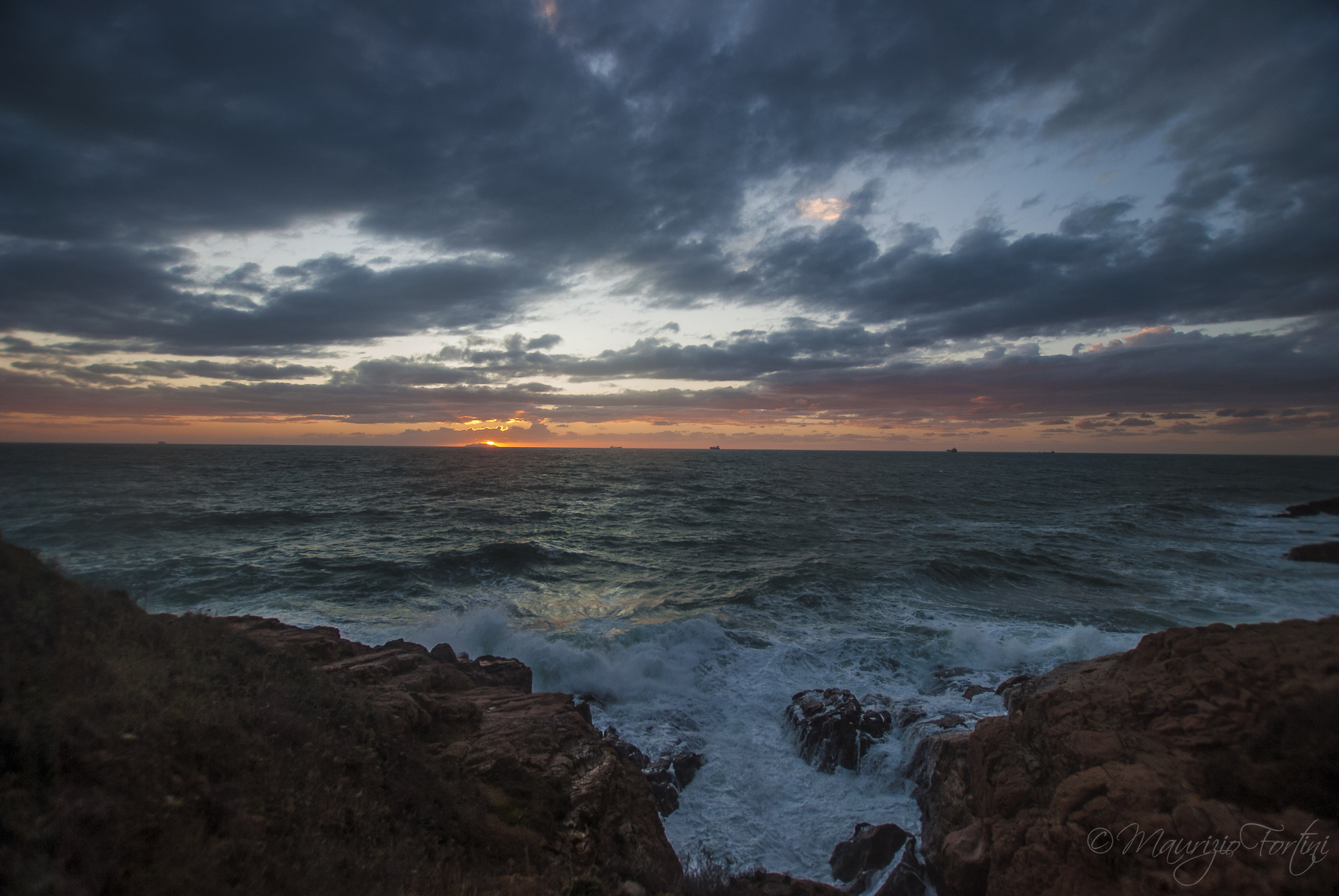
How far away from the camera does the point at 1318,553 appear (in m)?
25.6

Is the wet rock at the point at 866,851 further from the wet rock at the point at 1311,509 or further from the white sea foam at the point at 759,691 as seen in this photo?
the wet rock at the point at 1311,509

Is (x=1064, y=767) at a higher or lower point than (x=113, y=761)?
lower

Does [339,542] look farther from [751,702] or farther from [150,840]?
[150,840]

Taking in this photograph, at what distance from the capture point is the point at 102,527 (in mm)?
29016

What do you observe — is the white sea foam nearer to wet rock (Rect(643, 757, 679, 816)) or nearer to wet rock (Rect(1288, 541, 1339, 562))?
wet rock (Rect(643, 757, 679, 816))

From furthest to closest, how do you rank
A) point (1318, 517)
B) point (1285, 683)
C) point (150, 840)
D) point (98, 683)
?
point (1318, 517) < point (1285, 683) < point (98, 683) < point (150, 840)

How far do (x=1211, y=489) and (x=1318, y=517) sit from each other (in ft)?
90.1

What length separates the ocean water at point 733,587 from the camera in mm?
11125

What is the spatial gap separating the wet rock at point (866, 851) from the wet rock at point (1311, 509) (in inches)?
2019

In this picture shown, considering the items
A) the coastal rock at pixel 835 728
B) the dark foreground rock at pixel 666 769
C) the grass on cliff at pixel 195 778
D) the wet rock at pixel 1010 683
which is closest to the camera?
the grass on cliff at pixel 195 778

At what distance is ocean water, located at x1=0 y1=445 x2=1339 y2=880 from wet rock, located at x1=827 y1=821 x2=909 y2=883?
370 millimetres

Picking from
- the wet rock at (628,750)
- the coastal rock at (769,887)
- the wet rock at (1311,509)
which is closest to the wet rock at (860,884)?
the coastal rock at (769,887)

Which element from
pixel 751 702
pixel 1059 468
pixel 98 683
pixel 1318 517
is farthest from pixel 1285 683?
pixel 1059 468

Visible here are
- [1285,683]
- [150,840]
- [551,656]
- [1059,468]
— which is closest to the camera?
[150,840]
